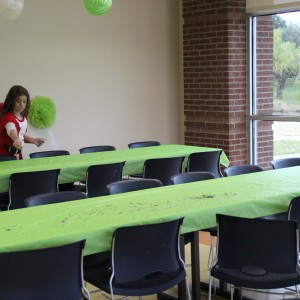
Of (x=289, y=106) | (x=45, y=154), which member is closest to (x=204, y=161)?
(x=45, y=154)

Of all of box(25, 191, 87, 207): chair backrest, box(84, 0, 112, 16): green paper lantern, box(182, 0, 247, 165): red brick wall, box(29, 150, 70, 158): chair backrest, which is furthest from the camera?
box(182, 0, 247, 165): red brick wall

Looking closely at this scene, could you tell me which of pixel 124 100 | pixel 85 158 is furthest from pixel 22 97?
pixel 124 100

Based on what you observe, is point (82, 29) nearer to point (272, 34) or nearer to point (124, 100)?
point (124, 100)

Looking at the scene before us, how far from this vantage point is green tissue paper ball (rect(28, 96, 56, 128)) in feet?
25.6

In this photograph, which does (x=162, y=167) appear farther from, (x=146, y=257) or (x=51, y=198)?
(x=146, y=257)

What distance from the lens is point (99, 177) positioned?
224 inches

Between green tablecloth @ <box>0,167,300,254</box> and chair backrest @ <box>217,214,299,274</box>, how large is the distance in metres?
0.25

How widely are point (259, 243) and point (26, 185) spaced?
2.49 metres

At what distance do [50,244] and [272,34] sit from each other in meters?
6.06

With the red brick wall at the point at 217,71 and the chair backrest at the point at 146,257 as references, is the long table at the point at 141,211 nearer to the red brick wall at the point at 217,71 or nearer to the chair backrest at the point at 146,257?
the chair backrest at the point at 146,257

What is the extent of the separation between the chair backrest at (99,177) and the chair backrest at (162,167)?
335 millimetres

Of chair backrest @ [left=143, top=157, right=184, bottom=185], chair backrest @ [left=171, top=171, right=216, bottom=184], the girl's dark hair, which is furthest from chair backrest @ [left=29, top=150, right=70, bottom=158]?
chair backrest @ [left=171, top=171, right=216, bottom=184]

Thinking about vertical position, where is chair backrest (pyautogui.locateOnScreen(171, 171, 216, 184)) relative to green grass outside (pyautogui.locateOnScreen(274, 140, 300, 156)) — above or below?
above

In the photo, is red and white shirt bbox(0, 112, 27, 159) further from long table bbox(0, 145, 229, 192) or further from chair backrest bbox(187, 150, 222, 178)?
chair backrest bbox(187, 150, 222, 178)
